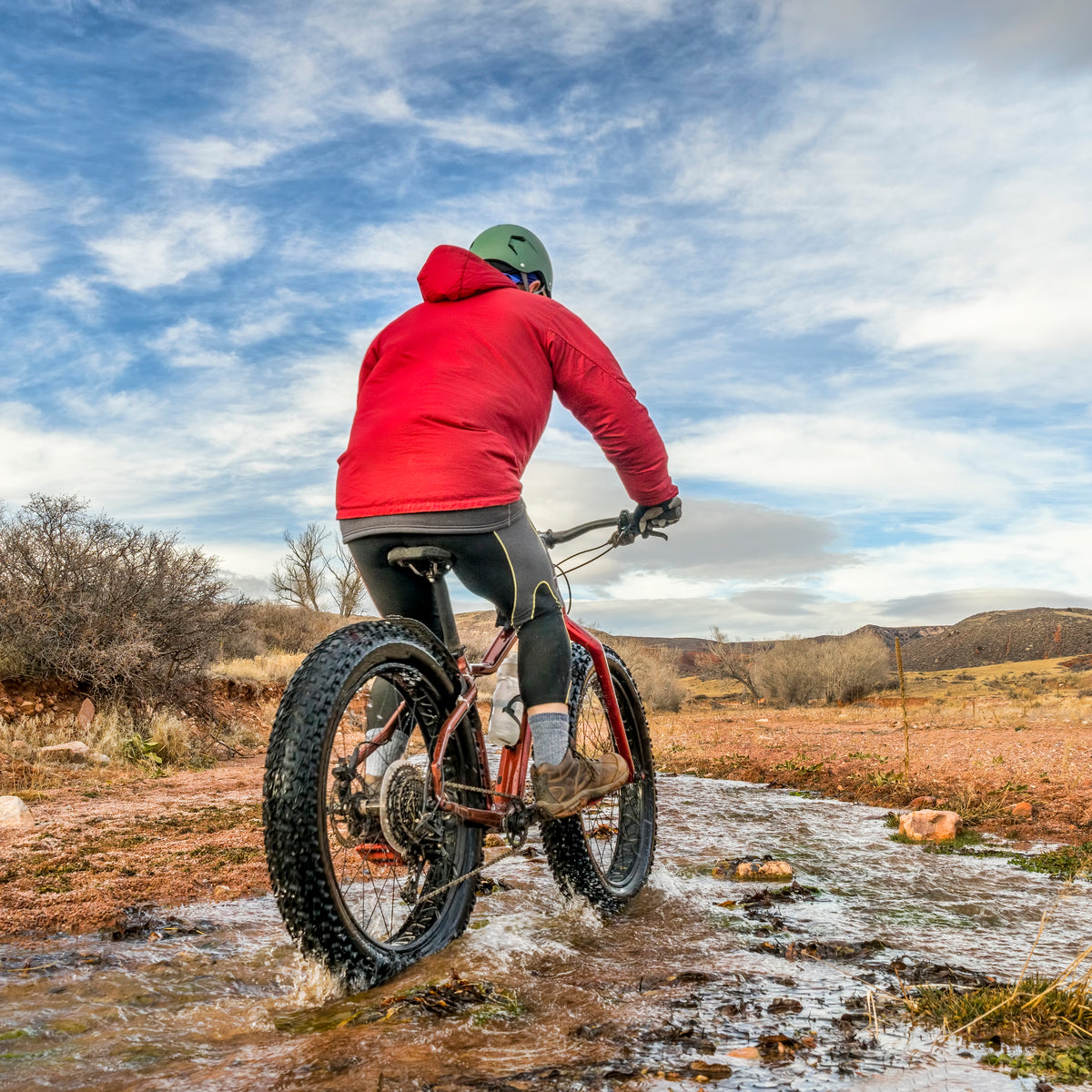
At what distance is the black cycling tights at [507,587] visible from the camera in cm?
298

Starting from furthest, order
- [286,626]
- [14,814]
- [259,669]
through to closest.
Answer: [286,626]
[259,669]
[14,814]

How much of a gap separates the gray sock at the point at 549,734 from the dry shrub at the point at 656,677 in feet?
73.5

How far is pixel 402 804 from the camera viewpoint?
289cm

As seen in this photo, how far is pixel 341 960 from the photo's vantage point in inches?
97.0

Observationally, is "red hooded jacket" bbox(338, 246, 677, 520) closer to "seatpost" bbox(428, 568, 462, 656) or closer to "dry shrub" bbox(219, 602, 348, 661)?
"seatpost" bbox(428, 568, 462, 656)

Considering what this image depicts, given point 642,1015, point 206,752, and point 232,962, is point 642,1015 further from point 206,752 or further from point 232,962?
point 206,752

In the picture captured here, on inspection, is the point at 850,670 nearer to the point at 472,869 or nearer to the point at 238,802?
the point at 238,802

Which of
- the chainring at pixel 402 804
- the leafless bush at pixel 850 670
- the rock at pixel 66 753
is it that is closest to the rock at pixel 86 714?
the rock at pixel 66 753

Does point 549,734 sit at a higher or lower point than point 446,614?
lower

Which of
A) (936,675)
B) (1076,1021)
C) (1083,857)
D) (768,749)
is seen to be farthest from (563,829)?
(936,675)

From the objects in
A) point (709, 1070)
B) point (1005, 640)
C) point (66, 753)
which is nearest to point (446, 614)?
point (709, 1070)

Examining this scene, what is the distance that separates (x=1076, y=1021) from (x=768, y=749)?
835 cm

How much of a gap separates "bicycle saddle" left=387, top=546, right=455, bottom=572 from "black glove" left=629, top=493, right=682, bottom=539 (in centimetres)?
135

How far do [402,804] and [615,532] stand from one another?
5.93 feet
